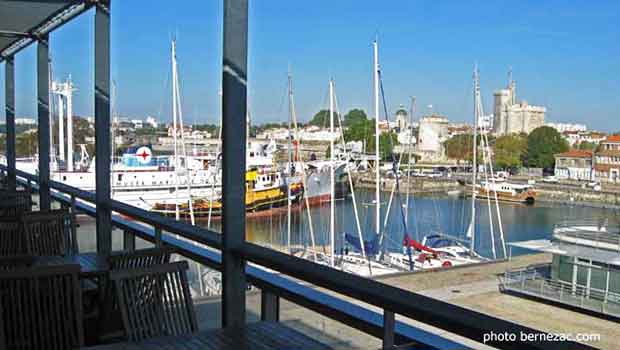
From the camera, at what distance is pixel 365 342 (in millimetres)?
1466

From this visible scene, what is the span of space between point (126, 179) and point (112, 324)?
19794 mm

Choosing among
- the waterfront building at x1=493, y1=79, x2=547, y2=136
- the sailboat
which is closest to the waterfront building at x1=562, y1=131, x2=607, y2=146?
the waterfront building at x1=493, y1=79, x2=547, y2=136

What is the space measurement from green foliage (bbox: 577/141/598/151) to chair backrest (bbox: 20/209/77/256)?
673 inches

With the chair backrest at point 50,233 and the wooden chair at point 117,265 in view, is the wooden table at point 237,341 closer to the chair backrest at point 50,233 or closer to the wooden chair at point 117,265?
the wooden chair at point 117,265

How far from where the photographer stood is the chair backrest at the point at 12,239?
354 cm

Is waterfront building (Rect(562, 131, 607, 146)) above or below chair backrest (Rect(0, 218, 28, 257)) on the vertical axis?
above

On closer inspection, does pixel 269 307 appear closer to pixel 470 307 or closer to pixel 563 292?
pixel 563 292

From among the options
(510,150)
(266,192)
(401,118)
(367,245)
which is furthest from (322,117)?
(510,150)

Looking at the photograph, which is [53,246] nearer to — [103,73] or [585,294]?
[103,73]

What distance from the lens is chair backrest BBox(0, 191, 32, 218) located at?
179 inches

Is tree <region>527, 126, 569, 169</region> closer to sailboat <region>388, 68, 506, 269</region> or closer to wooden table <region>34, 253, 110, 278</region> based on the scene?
sailboat <region>388, 68, 506, 269</region>

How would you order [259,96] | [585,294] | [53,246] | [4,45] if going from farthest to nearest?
[259,96] → [585,294] → [4,45] → [53,246]

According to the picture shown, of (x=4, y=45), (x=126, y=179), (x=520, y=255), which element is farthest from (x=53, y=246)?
(x=520, y=255)

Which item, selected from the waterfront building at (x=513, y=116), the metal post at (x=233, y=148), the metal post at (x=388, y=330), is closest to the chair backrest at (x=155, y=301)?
the metal post at (x=233, y=148)
